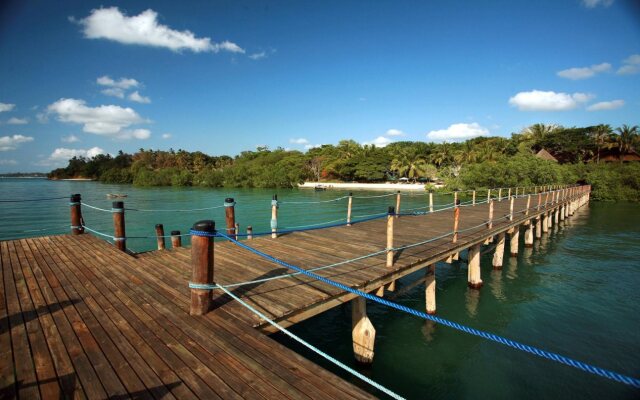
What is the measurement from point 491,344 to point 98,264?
29.2 ft

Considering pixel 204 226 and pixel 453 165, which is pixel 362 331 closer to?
pixel 204 226

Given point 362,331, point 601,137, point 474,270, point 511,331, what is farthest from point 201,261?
point 601,137

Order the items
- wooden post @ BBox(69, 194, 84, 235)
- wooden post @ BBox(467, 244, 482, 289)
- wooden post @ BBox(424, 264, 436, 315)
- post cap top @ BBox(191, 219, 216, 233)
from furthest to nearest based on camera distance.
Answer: wooden post @ BBox(467, 244, 482, 289), wooden post @ BBox(424, 264, 436, 315), wooden post @ BBox(69, 194, 84, 235), post cap top @ BBox(191, 219, 216, 233)

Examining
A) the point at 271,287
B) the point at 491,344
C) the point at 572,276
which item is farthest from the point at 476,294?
the point at 271,287

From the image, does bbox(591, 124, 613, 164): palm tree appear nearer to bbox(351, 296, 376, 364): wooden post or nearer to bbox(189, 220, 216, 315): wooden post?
bbox(351, 296, 376, 364): wooden post

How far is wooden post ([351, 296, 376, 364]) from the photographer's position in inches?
235

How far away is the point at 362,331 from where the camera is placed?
6.09 metres

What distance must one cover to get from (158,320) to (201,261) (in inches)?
33.6

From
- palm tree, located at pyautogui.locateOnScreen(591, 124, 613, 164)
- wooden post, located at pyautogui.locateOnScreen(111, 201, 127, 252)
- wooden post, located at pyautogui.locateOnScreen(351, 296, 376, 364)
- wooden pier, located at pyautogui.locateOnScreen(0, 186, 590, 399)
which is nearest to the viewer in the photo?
wooden pier, located at pyautogui.locateOnScreen(0, 186, 590, 399)

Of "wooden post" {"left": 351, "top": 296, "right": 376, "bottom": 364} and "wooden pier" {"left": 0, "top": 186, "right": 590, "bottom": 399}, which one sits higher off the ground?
"wooden pier" {"left": 0, "top": 186, "right": 590, "bottom": 399}

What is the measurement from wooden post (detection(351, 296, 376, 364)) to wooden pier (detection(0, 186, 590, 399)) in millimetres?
24

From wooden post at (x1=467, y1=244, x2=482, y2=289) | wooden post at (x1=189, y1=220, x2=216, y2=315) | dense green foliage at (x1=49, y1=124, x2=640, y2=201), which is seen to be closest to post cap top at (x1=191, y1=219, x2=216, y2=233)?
wooden post at (x1=189, y1=220, x2=216, y2=315)

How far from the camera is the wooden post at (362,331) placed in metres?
5.98

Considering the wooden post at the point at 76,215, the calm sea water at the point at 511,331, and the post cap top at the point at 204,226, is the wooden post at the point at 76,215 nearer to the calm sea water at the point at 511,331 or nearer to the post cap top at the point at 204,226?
the calm sea water at the point at 511,331
